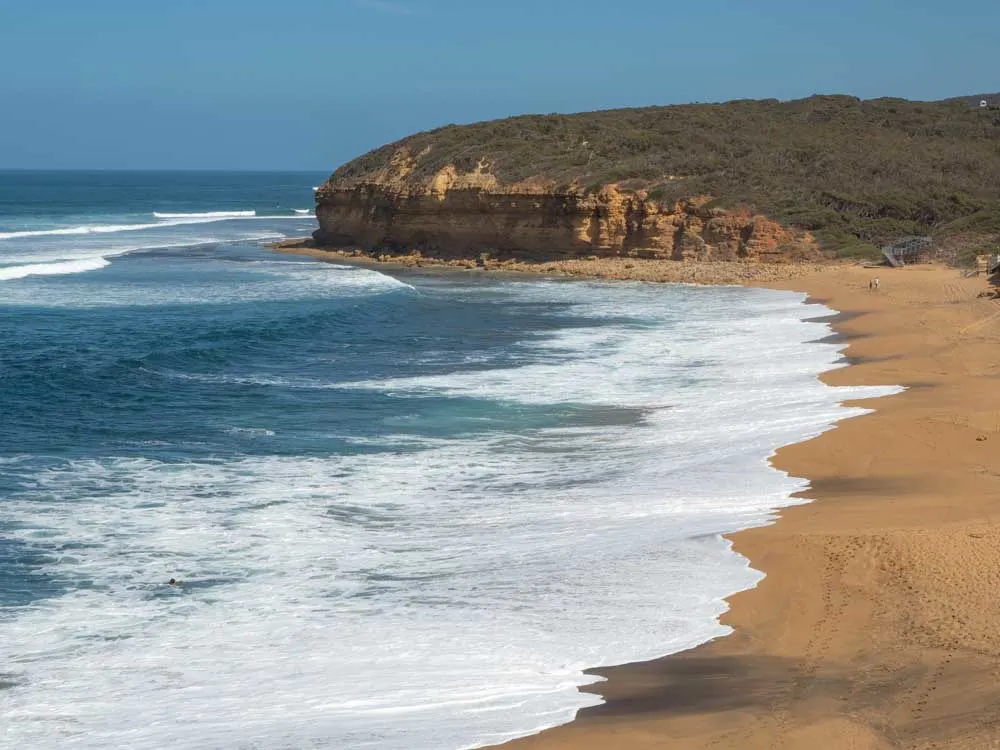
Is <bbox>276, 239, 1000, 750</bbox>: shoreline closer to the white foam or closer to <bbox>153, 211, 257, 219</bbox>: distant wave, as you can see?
the white foam

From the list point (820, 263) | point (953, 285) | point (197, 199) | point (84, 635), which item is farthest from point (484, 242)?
point (197, 199)

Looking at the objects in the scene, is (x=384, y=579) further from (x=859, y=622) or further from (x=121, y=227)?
(x=121, y=227)

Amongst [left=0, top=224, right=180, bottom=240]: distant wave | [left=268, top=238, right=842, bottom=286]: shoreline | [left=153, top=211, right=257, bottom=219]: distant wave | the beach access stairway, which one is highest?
[left=153, top=211, right=257, bottom=219]: distant wave

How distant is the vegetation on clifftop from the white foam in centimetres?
2919

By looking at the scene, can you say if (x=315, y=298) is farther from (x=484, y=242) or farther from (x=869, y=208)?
(x=869, y=208)

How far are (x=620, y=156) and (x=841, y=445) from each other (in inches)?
1605

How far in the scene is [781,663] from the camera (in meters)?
8.83

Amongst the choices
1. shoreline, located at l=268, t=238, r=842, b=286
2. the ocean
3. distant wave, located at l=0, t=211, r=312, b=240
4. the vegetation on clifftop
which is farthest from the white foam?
distant wave, located at l=0, t=211, r=312, b=240

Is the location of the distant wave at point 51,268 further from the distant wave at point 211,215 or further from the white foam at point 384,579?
the distant wave at point 211,215

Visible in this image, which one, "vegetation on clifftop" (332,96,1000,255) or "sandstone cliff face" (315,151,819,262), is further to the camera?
"vegetation on clifftop" (332,96,1000,255)

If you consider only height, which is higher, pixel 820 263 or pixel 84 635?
pixel 820 263

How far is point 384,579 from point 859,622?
4.39 meters

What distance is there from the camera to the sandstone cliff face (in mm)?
45656

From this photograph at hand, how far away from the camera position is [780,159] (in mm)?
55375
